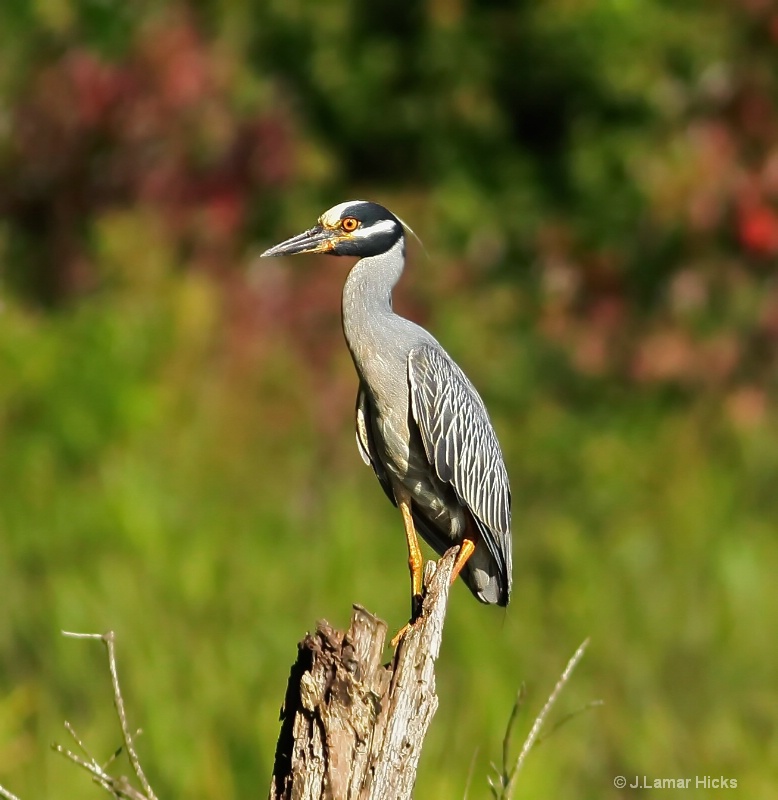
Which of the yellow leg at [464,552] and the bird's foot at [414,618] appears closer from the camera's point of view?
the bird's foot at [414,618]

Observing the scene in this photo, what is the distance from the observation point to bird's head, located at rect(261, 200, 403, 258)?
3514mm

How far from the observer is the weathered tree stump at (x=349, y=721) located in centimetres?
273

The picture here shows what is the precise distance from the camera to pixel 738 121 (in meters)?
8.88

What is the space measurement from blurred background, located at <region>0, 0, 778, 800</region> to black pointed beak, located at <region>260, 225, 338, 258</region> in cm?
190

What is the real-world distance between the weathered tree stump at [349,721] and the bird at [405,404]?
24.8 inches

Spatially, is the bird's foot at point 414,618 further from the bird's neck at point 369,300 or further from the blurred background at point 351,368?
the blurred background at point 351,368

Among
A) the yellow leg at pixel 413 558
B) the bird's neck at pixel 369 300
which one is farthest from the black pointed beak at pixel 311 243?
the yellow leg at pixel 413 558

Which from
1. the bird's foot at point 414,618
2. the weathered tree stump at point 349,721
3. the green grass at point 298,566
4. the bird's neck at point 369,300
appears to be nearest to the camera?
the weathered tree stump at point 349,721

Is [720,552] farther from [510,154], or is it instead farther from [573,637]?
[510,154]

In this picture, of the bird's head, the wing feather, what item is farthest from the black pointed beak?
the wing feather

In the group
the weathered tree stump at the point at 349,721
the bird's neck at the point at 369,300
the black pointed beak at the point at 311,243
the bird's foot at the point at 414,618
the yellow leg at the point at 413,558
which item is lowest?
the weathered tree stump at the point at 349,721

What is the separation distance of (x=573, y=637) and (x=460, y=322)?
12.6 feet

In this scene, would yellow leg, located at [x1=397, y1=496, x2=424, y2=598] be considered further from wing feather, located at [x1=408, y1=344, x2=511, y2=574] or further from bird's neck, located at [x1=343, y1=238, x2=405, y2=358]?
bird's neck, located at [x1=343, y1=238, x2=405, y2=358]

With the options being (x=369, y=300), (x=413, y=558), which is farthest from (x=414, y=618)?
(x=369, y=300)
